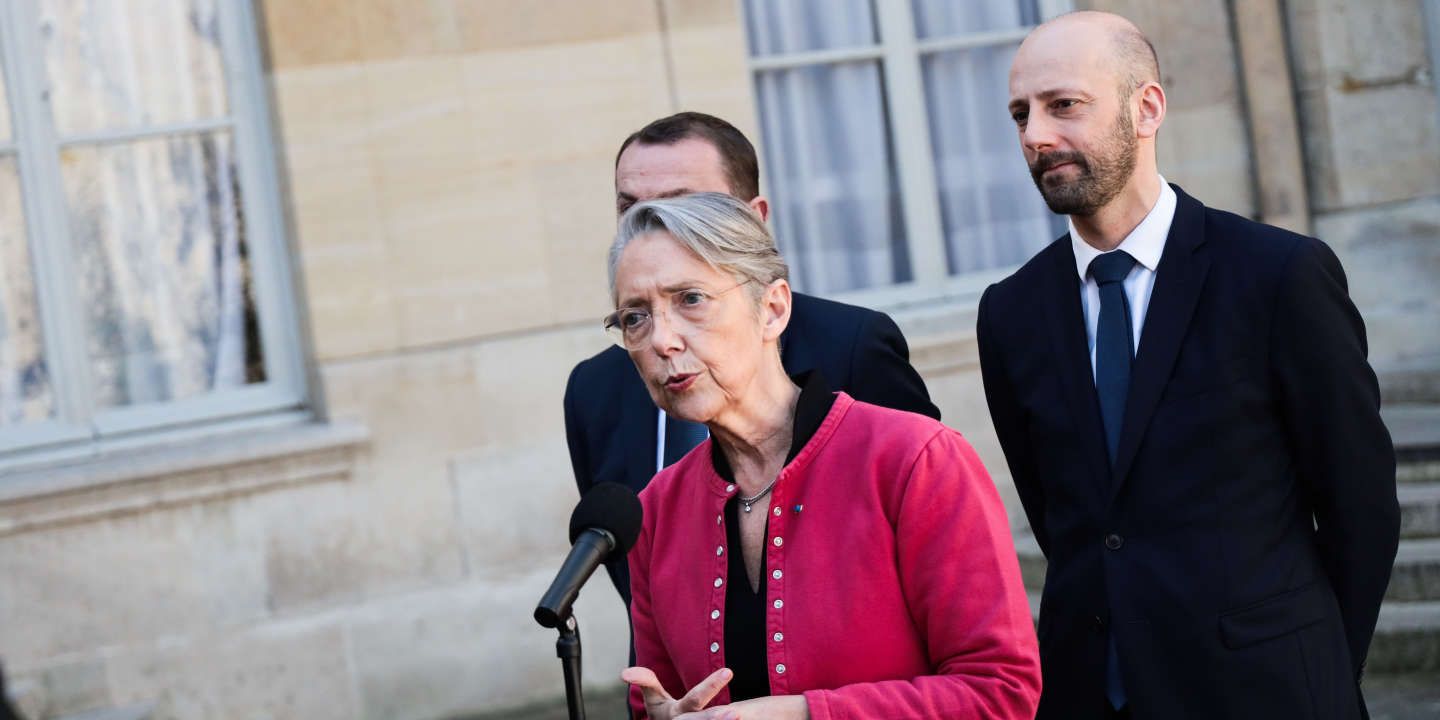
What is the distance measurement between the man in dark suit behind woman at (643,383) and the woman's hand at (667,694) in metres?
0.76

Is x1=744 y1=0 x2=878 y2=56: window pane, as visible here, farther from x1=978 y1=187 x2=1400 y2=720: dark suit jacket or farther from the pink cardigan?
the pink cardigan

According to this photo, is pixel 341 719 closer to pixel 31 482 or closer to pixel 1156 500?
pixel 31 482

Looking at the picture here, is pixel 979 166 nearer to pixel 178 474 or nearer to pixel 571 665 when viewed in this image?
pixel 178 474

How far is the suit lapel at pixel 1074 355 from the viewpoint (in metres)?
2.92

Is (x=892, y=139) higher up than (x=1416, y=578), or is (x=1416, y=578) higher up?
(x=892, y=139)

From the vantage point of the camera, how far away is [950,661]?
2.29 m

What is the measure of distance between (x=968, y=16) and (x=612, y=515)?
552 cm

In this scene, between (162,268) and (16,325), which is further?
(162,268)

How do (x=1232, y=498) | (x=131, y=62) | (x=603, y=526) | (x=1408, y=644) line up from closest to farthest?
(x=603, y=526)
(x=1232, y=498)
(x=1408, y=644)
(x=131, y=62)

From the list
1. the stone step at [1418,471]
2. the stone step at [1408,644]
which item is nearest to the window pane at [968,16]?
the stone step at [1418,471]

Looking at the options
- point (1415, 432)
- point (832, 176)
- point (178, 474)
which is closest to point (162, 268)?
point (178, 474)

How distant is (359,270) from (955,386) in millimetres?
2521

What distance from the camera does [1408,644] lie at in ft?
17.8

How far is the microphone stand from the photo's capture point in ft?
6.98
